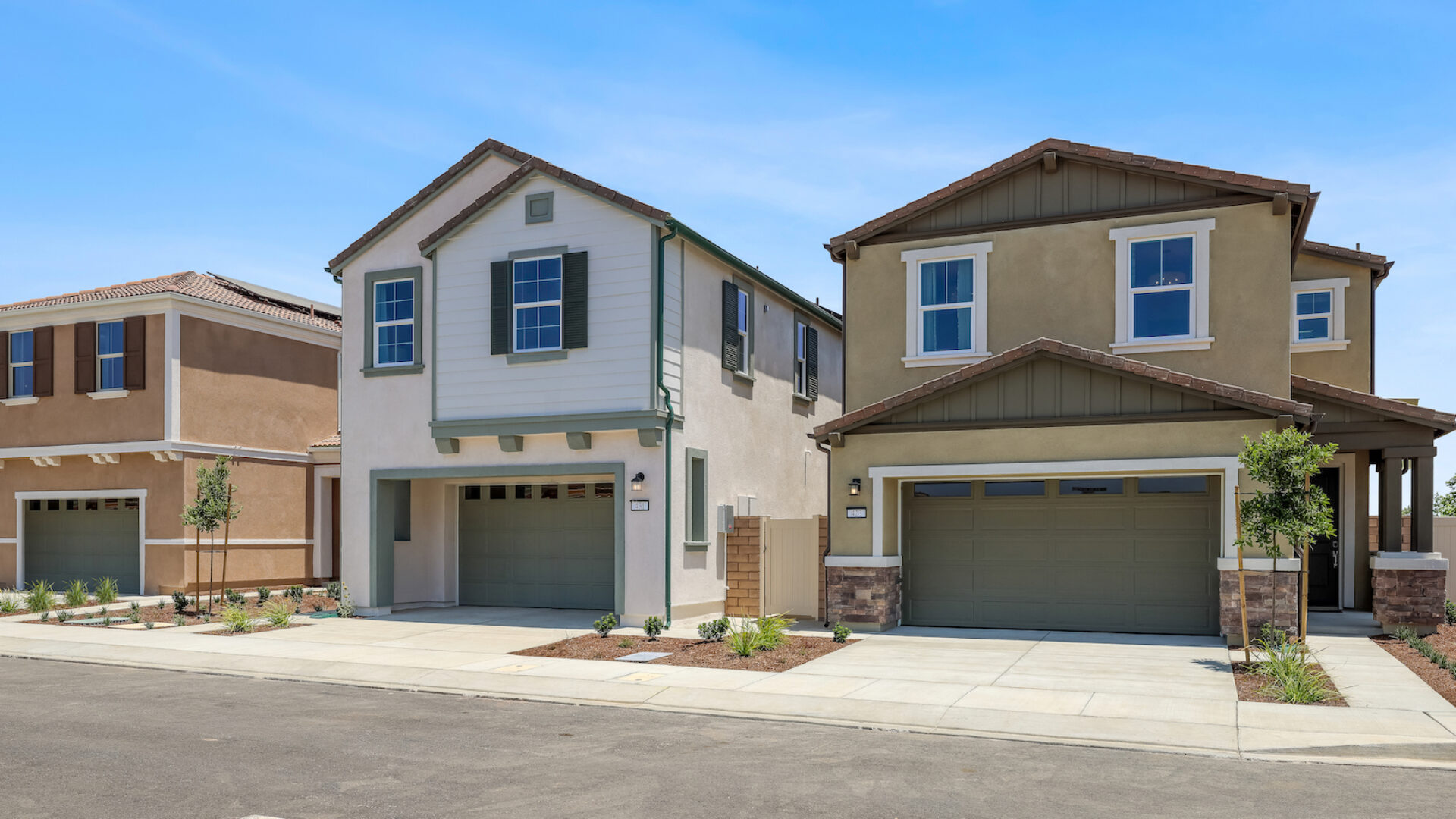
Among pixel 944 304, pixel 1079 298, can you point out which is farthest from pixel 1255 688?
pixel 944 304

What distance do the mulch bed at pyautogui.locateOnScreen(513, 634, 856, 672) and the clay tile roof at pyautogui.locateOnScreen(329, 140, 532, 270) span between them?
853 cm

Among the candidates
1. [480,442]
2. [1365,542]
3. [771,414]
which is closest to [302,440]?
[480,442]

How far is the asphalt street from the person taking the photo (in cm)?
752

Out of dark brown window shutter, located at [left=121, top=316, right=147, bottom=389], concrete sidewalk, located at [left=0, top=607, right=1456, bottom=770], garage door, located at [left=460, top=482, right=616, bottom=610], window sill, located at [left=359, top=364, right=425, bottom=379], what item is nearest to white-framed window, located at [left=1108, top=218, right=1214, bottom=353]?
concrete sidewalk, located at [left=0, top=607, right=1456, bottom=770]

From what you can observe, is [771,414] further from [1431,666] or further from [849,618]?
[1431,666]

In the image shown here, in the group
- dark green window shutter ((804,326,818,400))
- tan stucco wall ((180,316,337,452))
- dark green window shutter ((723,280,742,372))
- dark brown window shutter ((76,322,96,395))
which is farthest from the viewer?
dark green window shutter ((804,326,818,400))

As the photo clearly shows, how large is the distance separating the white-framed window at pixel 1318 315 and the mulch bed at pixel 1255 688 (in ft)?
31.5

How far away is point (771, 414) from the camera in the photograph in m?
22.6

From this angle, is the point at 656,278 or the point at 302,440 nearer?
the point at 656,278

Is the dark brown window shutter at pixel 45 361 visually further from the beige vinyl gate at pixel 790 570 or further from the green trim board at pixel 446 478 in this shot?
the beige vinyl gate at pixel 790 570

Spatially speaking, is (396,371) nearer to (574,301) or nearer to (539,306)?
(539,306)

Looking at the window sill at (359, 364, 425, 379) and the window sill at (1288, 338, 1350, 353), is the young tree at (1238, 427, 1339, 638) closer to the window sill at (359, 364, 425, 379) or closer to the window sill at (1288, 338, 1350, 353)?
the window sill at (1288, 338, 1350, 353)

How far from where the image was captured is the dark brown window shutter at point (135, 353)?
78.5 feet

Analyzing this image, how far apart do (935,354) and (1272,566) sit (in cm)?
602
